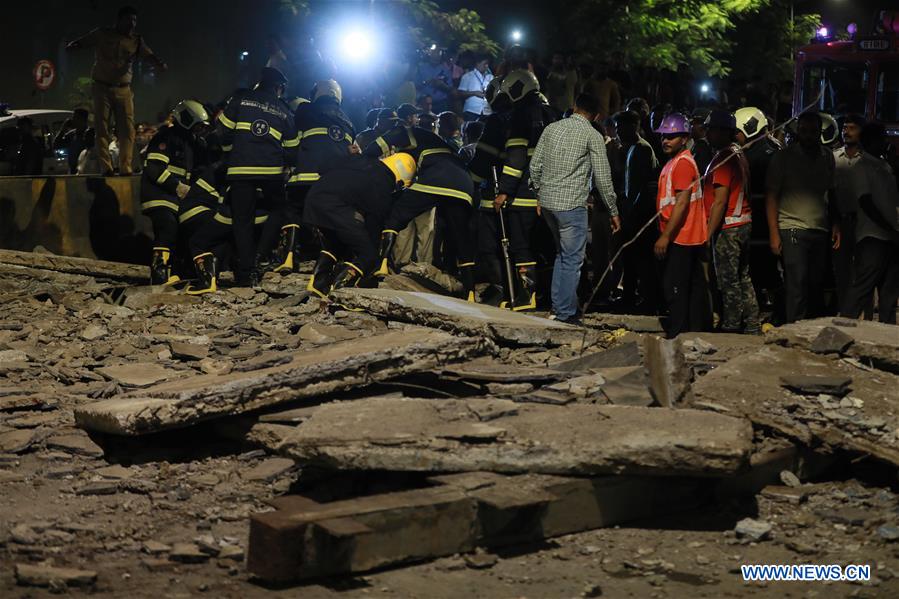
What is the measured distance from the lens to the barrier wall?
1341cm

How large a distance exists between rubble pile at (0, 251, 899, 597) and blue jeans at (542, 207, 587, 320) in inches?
64.4

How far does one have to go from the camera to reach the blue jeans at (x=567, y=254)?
988 cm

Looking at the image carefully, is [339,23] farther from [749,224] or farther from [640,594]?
[640,594]

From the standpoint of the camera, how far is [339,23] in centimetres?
2262

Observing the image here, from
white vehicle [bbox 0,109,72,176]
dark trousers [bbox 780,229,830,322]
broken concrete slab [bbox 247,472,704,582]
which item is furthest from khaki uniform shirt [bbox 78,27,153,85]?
broken concrete slab [bbox 247,472,704,582]

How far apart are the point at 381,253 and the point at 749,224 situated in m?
3.43

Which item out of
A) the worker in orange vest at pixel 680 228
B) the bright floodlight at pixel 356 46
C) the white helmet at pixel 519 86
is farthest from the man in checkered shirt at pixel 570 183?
the bright floodlight at pixel 356 46

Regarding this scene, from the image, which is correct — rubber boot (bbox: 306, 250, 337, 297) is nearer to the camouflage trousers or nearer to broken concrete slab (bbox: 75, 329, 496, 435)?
the camouflage trousers

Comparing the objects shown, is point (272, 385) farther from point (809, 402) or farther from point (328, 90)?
point (328, 90)

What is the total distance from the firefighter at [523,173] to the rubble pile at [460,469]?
8.46 feet

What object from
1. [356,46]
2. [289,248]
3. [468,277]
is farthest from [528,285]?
[356,46]

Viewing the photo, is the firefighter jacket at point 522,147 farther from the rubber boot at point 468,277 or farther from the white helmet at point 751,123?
the white helmet at point 751,123

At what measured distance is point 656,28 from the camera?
2617cm

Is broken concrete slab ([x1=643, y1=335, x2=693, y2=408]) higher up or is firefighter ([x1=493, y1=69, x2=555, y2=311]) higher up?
firefighter ([x1=493, y1=69, x2=555, y2=311])
